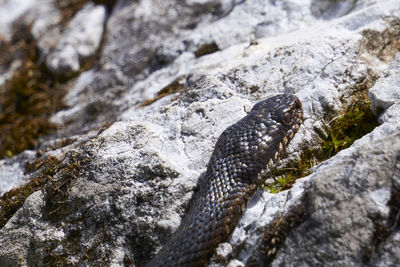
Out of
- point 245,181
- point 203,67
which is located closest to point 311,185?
point 245,181

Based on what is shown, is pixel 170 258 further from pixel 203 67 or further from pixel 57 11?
pixel 57 11

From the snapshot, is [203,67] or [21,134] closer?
[203,67]

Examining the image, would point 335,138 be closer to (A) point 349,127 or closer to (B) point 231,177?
(A) point 349,127

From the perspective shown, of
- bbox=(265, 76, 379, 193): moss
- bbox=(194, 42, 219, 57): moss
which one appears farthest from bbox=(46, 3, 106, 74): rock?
bbox=(265, 76, 379, 193): moss

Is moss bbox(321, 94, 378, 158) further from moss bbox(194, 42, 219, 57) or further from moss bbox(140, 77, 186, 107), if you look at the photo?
moss bbox(194, 42, 219, 57)

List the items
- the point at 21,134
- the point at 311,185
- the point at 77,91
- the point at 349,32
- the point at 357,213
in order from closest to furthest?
the point at 357,213, the point at 311,185, the point at 349,32, the point at 21,134, the point at 77,91

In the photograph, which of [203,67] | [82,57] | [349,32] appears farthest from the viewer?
[82,57]

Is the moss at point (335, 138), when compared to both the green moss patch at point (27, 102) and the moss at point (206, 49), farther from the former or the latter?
the green moss patch at point (27, 102)

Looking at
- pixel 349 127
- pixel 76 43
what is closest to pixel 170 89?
pixel 349 127
